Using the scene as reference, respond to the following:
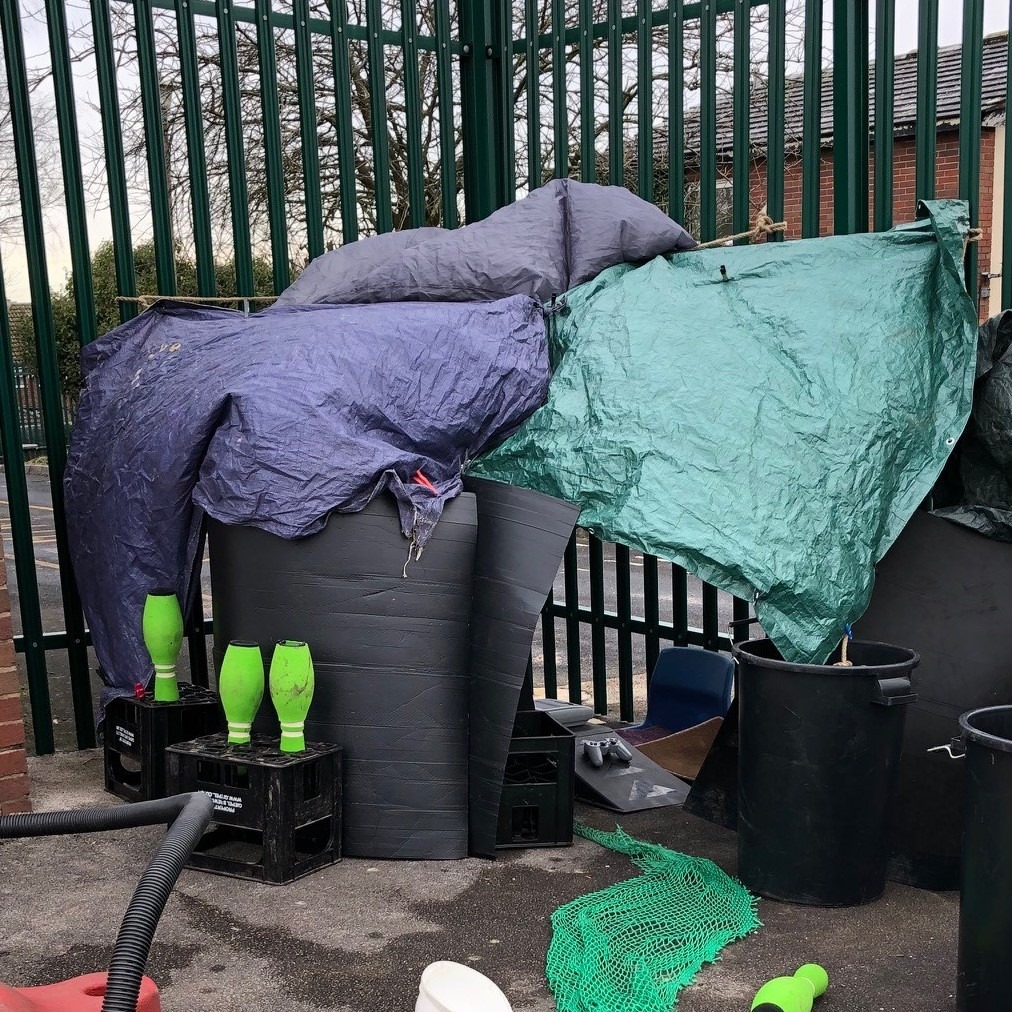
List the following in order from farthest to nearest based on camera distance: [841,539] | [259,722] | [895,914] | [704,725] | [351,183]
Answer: [351,183] → [704,725] → [259,722] → [841,539] → [895,914]

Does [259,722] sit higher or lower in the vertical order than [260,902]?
higher

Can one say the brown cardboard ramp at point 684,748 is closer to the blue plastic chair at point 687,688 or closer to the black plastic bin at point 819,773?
the blue plastic chair at point 687,688

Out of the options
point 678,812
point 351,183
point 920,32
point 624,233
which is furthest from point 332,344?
point 920,32

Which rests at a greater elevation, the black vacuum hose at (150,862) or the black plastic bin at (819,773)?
the black vacuum hose at (150,862)

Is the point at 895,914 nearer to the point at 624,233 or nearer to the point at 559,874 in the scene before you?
the point at 559,874

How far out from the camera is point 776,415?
142 inches

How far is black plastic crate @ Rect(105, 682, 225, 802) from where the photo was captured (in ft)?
13.2

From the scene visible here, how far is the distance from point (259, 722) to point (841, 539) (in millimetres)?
1851

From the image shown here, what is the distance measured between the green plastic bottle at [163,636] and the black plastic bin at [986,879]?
2.57 meters

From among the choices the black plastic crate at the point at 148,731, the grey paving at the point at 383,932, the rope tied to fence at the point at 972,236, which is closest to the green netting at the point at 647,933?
the grey paving at the point at 383,932

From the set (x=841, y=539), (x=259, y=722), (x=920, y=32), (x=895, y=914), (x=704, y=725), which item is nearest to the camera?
(x=895, y=914)

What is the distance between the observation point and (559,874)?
3.52 meters

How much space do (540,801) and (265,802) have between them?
34.0 inches

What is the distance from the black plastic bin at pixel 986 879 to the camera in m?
2.40
